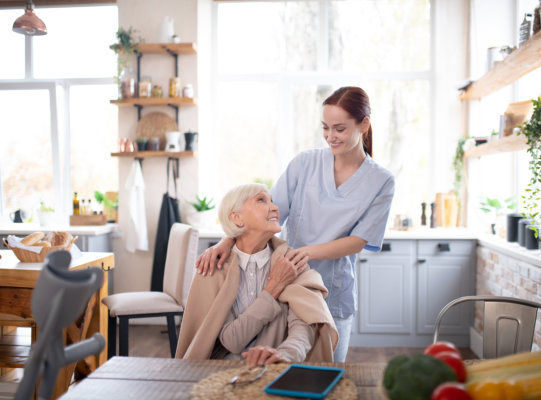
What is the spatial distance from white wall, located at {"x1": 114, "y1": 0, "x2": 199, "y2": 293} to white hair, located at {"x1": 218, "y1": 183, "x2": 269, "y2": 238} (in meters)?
2.59

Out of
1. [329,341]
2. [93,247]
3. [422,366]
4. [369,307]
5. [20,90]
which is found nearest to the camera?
[422,366]

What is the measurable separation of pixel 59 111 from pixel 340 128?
3.73m

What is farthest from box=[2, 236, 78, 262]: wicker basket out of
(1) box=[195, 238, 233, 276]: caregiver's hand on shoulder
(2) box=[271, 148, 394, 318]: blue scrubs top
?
(2) box=[271, 148, 394, 318]: blue scrubs top

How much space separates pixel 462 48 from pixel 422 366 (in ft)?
13.4

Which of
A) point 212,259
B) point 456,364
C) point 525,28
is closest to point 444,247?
point 525,28

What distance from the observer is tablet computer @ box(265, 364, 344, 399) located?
1.11m

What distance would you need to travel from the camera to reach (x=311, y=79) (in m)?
4.64

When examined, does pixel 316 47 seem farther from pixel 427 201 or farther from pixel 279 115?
pixel 427 201

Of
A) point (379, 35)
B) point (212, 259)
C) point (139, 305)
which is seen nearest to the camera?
point (212, 259)

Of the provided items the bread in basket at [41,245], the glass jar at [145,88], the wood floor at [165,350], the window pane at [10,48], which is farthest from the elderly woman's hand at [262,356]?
the window pane at [10,48]

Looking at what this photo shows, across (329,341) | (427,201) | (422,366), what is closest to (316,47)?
(427,201)

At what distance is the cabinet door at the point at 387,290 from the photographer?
3.81 metres

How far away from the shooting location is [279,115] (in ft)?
15.4

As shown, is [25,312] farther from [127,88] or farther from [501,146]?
[501,146]
